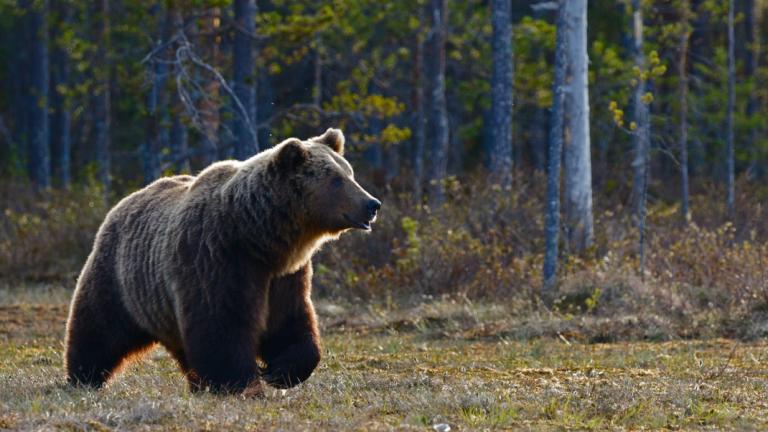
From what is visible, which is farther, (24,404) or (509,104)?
(509,104)

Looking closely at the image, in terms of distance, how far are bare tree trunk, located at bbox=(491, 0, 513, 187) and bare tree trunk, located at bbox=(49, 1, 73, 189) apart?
10.3 m

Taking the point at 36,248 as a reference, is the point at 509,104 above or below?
above

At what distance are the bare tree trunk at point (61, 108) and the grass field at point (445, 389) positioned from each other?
16732mm

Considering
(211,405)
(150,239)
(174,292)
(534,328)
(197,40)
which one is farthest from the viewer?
(197,40)

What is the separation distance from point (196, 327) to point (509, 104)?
42.3ft

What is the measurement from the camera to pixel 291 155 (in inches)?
296

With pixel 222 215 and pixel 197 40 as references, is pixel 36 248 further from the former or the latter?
pixel 222 215

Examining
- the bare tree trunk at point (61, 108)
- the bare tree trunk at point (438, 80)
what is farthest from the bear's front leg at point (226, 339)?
the bare tree trunk at point (61, 108)

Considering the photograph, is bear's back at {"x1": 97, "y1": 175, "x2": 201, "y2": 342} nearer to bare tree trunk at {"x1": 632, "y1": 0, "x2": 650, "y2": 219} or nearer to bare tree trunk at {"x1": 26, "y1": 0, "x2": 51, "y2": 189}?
bare tree trunk at {"x1": 632, "y1": 0, "x2": 650, "y2": 219}

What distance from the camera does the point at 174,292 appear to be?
754 cm

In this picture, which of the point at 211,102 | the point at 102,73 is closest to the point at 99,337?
the point at 211,102

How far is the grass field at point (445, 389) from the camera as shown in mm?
6461

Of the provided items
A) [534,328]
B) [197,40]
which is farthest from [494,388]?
[197,40]

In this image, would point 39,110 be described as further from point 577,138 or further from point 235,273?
point 235,273
